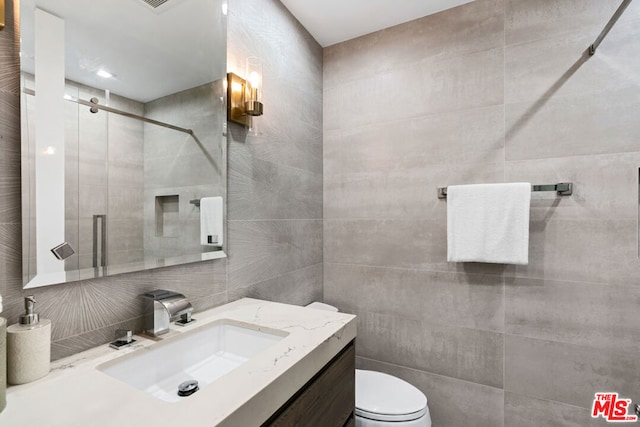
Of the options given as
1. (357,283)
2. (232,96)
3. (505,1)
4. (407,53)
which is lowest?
(357,283)

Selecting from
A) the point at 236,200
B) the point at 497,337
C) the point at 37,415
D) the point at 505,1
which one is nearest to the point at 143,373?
the point at 37,415

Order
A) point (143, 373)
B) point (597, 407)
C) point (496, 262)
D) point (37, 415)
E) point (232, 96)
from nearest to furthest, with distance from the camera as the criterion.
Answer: point (37, 415)
point (143, 373)
point (232, 96)
point (597, 407)
point (496, 262)

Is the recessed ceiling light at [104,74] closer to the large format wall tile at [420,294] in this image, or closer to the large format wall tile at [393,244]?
the large format wall tile at [393,244]

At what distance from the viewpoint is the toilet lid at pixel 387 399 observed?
1.25 metres

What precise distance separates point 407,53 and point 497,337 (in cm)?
164

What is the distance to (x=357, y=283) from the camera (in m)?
1.90

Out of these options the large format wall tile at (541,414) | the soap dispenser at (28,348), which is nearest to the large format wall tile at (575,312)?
the large format wall tile at (541,414)

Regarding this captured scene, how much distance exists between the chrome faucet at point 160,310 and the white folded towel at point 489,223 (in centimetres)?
129

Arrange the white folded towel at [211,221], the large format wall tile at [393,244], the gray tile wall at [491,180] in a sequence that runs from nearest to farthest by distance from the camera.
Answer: the white folded towel at [211,221] < the gray tile wall at [491,180] < the large format wall tile at [393,244]

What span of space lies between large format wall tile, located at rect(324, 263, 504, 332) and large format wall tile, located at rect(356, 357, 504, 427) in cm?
31

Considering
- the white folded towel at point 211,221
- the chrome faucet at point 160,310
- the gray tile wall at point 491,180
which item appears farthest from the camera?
the gray tile wall at point 491,180

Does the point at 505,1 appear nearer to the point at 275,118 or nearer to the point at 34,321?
the point at 275,118

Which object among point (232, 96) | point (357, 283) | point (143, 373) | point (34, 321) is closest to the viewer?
point (34, 321)

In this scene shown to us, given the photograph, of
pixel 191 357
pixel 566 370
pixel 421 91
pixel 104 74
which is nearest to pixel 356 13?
pixel 421 91
